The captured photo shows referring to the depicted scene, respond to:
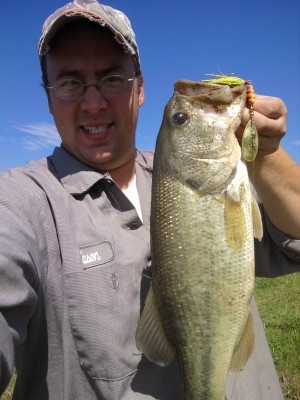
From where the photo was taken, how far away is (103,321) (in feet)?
8.16

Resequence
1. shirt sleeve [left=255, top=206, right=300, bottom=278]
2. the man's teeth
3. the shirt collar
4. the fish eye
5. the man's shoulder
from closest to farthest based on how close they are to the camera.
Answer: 1. the fish eye
2. the shirt collar
3. shirt sleeve [left=255, top=206, right=300, bottom=278]
4. the man's teeth
5. the man's shoulder

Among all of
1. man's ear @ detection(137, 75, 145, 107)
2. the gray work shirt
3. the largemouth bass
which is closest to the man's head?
man's ear @ detection(137, 75, 145, 107)

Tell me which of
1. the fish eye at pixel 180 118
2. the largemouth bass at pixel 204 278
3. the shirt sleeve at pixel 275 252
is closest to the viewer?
the largemouth bass at pixel 204 278

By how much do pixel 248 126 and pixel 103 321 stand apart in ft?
4.24

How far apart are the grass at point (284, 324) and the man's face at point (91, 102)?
344 centimetres

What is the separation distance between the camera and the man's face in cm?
319

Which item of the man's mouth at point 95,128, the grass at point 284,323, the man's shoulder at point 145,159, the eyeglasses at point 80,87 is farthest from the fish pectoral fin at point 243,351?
Result: the grass at point 284,323

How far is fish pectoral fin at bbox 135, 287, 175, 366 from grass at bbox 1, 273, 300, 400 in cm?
313

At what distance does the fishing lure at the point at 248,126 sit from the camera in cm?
241

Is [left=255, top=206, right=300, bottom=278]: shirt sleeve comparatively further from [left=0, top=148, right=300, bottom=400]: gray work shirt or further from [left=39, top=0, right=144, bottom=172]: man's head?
[left=39, top=0, right=144, bottom=172]: man's head

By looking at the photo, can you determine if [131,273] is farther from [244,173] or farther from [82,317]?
[244,173]

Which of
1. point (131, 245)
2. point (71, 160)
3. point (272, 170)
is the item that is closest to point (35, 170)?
point (71, 160)

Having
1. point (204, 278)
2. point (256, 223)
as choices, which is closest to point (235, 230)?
point (256, 223)

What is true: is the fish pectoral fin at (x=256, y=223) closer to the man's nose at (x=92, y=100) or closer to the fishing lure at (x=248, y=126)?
the fishing lure at (x=248, y=126)
